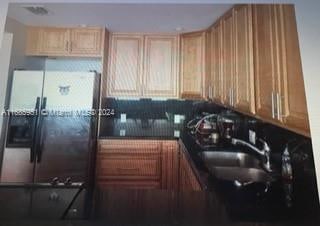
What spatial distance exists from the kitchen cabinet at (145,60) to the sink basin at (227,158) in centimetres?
65

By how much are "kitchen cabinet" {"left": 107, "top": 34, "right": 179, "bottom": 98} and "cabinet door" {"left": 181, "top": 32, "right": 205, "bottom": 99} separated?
7 centimetres

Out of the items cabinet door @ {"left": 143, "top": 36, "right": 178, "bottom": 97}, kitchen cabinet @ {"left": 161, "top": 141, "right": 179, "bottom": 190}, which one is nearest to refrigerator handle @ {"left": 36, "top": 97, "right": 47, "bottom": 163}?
cabinet door @ {"left": 143, "top": 36, "right": 178, "bottom": 97}

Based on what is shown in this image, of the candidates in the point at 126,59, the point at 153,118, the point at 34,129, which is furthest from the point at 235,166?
the point at 34,129

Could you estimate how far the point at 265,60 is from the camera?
82cm

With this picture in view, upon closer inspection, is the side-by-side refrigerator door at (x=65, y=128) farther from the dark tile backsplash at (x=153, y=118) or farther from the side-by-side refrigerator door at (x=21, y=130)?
the dark tile backsplash at (x=153, y=118)

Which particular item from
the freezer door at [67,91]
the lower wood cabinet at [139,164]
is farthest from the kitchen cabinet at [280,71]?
the freezer door at [67,91]

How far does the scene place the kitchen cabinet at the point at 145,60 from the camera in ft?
5.53

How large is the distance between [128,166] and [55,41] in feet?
3.62

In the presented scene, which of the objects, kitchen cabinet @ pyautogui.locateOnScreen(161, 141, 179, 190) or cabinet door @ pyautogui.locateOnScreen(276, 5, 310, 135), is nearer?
cabinet door @ pyautogui.locateOnScreen(276, 5, 310, 135)

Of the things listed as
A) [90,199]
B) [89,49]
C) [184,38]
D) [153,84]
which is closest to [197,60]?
[184,38]

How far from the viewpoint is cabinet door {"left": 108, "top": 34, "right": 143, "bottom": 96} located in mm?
1684

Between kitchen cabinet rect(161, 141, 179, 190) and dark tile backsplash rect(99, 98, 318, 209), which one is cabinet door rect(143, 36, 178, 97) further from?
kitchen cabinet rect(161, 141, 179, 190)

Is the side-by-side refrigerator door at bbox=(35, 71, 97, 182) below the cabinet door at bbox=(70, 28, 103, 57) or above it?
below

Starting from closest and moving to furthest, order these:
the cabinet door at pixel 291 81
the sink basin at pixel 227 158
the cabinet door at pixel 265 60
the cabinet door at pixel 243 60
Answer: the cabinet door at pixel 291 81 → the cabinet door at pixel 265 60 → the cabinet door at pixel 243 60 → the sink basin at pixel 227 158
